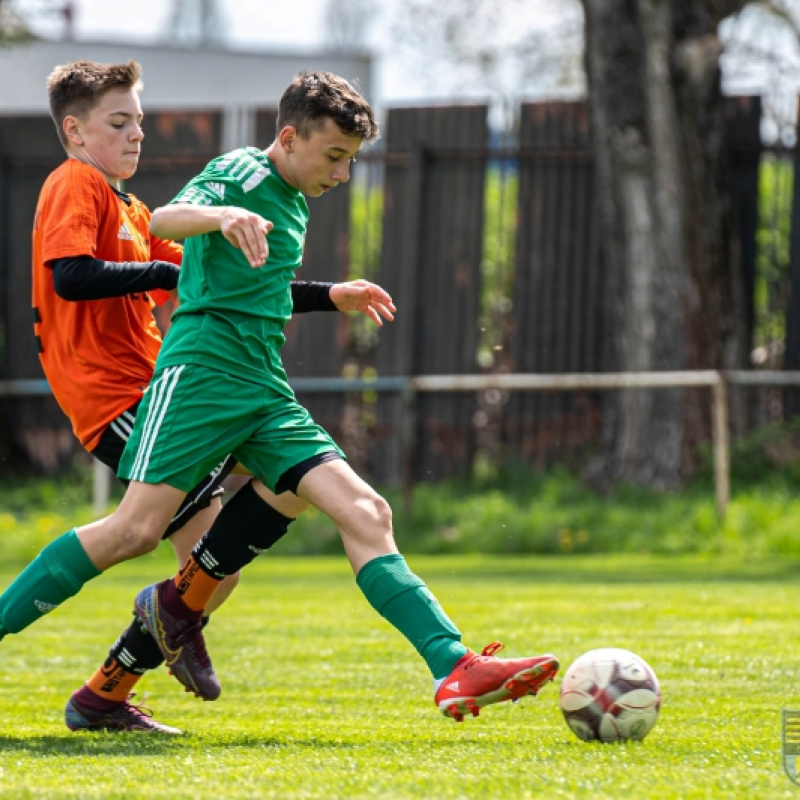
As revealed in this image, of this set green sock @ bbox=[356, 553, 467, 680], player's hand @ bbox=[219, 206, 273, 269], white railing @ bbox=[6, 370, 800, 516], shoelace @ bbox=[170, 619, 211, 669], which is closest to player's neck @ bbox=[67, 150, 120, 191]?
player's hand @ bbox=[219, 206, 273, 269]

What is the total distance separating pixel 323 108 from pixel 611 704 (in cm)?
186

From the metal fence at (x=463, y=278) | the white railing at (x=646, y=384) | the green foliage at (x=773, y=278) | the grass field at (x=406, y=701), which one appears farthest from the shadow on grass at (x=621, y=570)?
the green foliage at (x=773, y=278)

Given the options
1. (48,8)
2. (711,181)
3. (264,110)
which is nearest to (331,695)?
(711,181)

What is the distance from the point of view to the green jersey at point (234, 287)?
433cm

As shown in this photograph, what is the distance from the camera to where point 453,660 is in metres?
4.00

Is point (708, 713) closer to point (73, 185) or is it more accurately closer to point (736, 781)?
point (736, 781)

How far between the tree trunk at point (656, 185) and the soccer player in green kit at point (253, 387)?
27.6 ft

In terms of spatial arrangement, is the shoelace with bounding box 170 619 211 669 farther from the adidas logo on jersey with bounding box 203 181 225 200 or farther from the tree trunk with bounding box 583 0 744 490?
the tree trunk with bounding box 583 0 744 490

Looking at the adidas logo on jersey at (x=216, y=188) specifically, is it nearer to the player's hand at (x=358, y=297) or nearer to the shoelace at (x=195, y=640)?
the player's hand at (x=358, y=297)

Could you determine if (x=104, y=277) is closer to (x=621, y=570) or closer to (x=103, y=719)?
(x=103, y=719)

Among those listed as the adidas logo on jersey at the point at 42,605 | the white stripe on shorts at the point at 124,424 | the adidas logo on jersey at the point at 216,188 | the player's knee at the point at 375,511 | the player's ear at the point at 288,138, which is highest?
the player's ear at the point at 288,138

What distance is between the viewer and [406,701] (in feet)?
16.7

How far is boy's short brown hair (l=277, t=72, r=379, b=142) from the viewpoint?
4.38 metres

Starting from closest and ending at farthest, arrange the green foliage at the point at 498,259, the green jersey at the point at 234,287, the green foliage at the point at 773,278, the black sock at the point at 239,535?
the green jersey at the point at 234,287
the black sock at the point at 239,535
the green foliage at the point at 773,278
the green foliage at the point at 498,259
